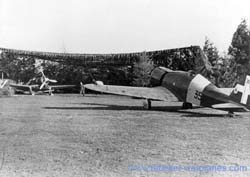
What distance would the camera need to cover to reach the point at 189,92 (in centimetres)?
1212

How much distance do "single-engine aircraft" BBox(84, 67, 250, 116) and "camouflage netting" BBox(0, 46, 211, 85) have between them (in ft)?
52.4

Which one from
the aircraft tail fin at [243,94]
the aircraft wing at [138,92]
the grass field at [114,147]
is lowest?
the grass field at [114,147]

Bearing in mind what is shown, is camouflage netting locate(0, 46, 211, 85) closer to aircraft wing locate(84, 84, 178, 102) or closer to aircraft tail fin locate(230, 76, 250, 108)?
aircraft wing locate(84, 84, 178, 102)

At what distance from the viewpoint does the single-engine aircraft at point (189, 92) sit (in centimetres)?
977

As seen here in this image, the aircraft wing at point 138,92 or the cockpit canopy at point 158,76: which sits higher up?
the cockpit canopy at point 158,76

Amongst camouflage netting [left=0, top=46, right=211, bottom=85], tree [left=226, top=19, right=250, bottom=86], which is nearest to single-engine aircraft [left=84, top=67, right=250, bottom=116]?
tree [left=226, top=19, right=250, bottom=86]

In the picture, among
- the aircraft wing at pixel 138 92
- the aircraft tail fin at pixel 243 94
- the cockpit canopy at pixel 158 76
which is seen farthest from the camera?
the cockpit canopy at pixel 158 76

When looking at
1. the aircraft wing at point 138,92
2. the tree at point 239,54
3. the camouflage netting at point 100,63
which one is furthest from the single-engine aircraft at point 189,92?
the camouflage netting at point 100,63

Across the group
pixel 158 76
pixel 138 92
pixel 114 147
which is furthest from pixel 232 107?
pixel 158 76

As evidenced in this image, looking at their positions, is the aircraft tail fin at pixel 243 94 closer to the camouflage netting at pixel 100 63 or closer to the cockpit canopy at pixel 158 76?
the cockpit canopy at pixel 158 76

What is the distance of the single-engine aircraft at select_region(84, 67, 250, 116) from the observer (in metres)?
9.77

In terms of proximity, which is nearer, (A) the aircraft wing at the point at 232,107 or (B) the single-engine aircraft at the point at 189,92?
(A) the aircraft wing at the point at 232,107

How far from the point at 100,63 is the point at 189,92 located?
2565 cm

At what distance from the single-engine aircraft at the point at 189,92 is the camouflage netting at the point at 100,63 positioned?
1598 centimetres
